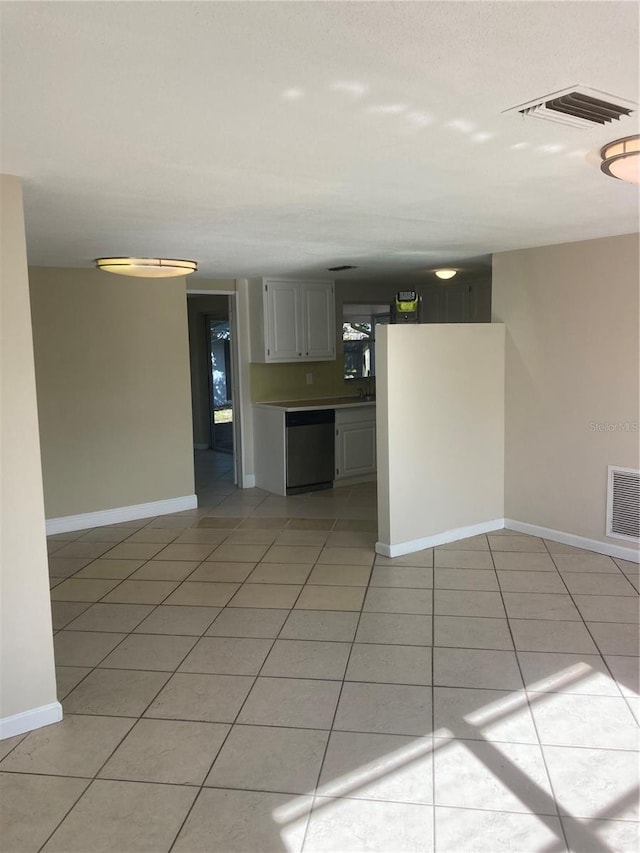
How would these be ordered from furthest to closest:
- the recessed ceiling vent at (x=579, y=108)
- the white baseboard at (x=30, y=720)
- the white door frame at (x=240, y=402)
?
the white door frame at (x=240, y=402) → the white baseboard at (x=30, y=720) → the recessed ceiling vent at (x=579, y=108)

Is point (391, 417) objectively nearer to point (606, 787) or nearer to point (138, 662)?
point (138, 662)

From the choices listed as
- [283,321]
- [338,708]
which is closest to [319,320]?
[283,321]

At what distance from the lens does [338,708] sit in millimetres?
2695

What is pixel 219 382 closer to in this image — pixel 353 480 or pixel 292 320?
pixel 292 320

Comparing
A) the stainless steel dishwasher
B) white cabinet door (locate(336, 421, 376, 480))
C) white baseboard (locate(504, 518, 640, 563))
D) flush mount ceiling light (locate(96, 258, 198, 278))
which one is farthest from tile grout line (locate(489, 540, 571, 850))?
white cabinet door (locate(336, 421, 376, 480))

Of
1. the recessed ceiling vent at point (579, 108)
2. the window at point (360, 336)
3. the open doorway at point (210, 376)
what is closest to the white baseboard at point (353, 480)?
the window at point (360, 336)

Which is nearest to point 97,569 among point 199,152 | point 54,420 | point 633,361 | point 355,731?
point 54,420

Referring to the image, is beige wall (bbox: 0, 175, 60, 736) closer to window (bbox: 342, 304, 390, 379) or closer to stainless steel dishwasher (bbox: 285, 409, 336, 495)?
stainless steel dishwasher (bbox: 285, 409, 336, 495)

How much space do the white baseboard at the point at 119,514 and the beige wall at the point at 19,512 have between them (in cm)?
280

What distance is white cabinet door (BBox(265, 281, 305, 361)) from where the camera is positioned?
6555mm

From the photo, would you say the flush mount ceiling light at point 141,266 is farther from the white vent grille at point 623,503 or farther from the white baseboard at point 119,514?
the white vent grille at point 623,503

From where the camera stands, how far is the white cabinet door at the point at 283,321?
21.5ft

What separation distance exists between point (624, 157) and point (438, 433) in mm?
2719

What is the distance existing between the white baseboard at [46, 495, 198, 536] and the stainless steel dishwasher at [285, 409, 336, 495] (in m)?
1.04
